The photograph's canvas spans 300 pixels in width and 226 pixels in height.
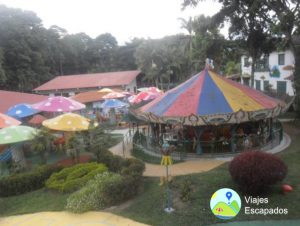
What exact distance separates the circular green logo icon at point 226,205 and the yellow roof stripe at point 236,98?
7444mm

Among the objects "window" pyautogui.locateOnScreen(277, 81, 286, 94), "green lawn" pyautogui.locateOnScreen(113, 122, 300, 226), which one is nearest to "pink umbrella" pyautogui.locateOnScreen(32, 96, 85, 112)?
"green lawn" pyautogui.locateOnScreen(113, 122, 300, 226)

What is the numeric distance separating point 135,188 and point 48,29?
59951mm

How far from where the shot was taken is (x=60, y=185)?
44.9 ft

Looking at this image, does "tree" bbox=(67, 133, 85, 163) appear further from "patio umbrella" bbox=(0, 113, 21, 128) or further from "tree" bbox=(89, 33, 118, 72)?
"tree" bbox=(89, 33, 118, 72)

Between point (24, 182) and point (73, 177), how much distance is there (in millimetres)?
2025

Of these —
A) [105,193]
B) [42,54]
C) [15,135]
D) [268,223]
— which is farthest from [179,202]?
[42,54]

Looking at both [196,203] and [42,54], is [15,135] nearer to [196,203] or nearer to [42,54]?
[196,203]

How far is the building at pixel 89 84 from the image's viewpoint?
49.1 metres

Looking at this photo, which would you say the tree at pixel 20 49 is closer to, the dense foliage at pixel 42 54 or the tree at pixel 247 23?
the dense foliage at pixel 42 54

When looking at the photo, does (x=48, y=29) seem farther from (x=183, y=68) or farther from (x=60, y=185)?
(x=60, y=185)

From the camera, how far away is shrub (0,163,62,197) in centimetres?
1412

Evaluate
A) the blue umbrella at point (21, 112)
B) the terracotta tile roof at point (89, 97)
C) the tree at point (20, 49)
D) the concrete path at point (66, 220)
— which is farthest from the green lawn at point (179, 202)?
the tree at point (20, 49)

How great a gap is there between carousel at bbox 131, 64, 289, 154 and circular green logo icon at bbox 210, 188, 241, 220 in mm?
6393

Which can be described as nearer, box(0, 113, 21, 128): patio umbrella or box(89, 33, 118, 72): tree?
box(0, 113, 21, 128): patio umbrella
